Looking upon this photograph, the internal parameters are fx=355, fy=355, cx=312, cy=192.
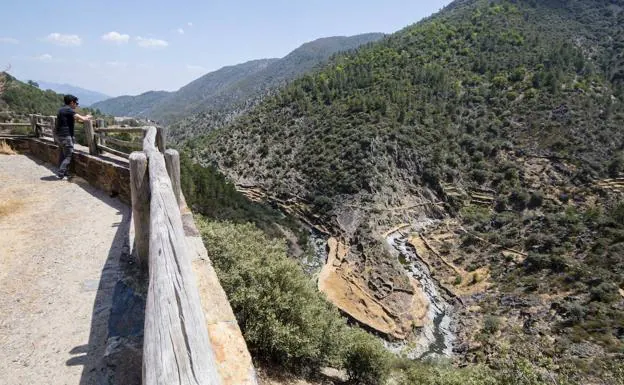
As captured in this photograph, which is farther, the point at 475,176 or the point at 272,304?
the point at 475,176

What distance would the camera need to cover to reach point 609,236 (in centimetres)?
2692

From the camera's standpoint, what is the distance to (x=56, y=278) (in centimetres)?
413

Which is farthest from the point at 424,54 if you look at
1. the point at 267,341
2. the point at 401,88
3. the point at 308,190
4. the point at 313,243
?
the point at 267,341

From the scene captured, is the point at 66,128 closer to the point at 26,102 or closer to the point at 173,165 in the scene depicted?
the point at 173,165

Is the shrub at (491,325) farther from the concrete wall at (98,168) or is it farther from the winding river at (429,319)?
the concrete wall at (98,168)

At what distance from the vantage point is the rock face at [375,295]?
2389 centimetres

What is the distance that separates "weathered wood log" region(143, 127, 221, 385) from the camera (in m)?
1.27

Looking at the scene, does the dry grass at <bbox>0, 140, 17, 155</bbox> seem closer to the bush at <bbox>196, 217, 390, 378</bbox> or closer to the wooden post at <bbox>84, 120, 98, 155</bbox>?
the wooden post at <bbox>84, 120, 98, 155</bbox>

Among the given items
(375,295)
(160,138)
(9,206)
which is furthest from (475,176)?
(9,206)

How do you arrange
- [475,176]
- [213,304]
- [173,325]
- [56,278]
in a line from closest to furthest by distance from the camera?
1. [173,325]
2. [213,304]
3. [56,278]
4. [475,176]

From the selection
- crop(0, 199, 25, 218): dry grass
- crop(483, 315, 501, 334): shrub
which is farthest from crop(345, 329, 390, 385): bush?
crop(483, 315, 501, 334): shrub

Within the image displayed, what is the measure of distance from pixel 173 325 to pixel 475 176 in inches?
1892

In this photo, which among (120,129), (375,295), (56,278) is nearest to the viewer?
(56,278)

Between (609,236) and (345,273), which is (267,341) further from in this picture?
(609,236)
